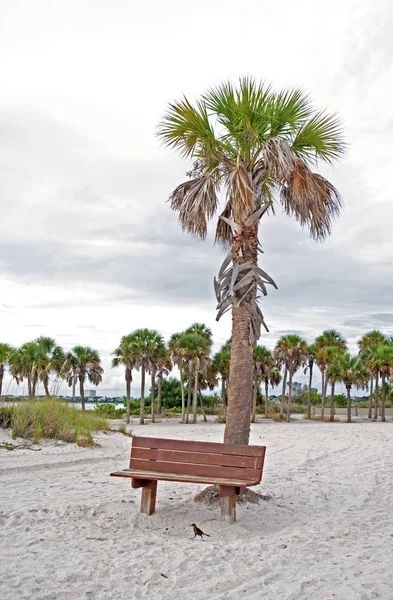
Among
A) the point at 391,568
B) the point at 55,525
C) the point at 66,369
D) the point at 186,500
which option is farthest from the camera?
the point at 66,369

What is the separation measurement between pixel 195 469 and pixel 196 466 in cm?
4

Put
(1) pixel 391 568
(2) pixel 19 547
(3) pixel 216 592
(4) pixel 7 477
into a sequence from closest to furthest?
(3) pixel 216 592
(1) pixel 391 568
(2) pixel 19 547
(4) pixel 7 477

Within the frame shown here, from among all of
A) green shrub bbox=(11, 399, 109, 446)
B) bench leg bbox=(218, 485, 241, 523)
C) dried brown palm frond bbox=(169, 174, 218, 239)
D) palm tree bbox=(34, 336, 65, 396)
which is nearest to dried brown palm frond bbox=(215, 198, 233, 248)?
dried brown palm frond bbox=(169, 174, 218, 239)

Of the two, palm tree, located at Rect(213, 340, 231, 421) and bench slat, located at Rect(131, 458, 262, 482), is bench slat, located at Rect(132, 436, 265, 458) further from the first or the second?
palm tree, located at Rect(213, 340, 231, 421)

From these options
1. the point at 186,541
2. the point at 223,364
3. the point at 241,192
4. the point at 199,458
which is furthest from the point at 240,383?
the point at 223,364

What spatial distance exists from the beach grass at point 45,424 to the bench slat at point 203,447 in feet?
21.1

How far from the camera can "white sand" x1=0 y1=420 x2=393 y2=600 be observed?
426 cm

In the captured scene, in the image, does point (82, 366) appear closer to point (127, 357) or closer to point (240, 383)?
point (127, 357)

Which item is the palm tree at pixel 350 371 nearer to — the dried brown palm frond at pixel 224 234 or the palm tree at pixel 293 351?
the palm tree at pixel 293 351

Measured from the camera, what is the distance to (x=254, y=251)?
8172 millimetres

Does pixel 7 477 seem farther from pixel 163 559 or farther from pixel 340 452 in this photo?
pixel 340 452

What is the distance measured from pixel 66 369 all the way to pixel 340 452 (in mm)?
36096

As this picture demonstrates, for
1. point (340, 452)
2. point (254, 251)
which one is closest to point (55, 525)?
point (254, 251)

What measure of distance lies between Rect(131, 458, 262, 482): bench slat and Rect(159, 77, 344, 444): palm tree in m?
1.02
